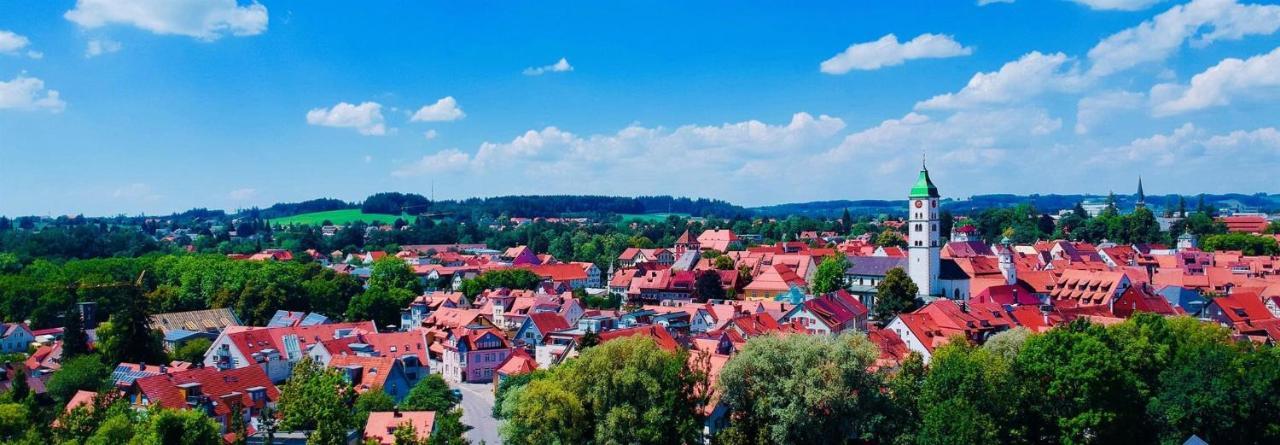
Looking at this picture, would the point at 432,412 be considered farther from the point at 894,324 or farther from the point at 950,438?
the point at 894,324

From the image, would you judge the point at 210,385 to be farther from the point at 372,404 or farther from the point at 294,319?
the point at 294,319

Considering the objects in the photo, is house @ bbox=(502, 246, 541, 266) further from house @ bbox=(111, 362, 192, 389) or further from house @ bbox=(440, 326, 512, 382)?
house @ bbox=(111, 362, 192, 389)

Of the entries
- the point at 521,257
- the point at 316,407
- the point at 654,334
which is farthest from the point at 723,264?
the point at 316,407

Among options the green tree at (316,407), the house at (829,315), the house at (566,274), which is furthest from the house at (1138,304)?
the house at (566,274)

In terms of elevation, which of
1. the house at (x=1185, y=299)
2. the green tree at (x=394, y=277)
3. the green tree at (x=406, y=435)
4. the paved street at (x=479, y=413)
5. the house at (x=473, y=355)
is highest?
the green tree at (x=394, y=277)

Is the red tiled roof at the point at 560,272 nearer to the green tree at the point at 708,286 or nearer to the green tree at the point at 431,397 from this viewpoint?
the green tree at the point at 708,286

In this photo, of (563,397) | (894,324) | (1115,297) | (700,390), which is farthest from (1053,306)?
(563,397)
